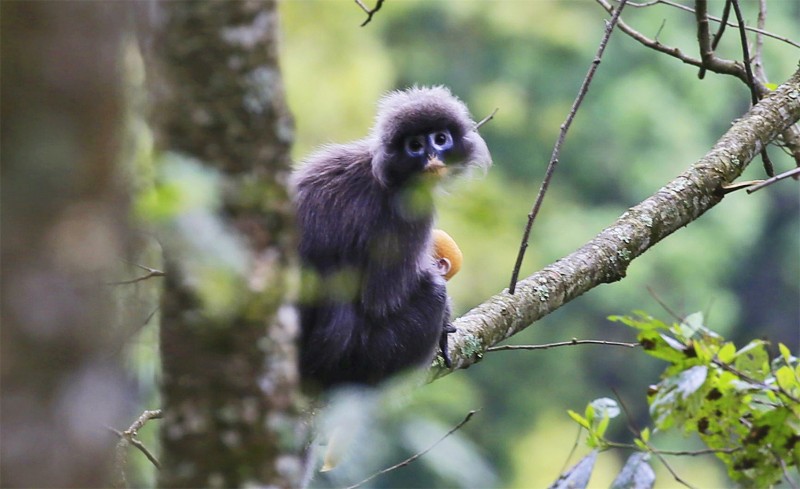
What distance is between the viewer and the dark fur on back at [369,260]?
3506 mm

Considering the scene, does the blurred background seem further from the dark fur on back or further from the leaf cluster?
the leaf cluster

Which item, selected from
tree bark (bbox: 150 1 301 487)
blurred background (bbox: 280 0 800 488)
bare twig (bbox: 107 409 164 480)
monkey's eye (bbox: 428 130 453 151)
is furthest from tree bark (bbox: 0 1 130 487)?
blurred background (bbox: 280 0 800 488)

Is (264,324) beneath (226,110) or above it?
beneath

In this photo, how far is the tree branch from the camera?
12.2ft

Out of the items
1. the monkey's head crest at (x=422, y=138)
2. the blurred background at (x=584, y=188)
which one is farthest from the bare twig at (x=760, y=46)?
the blurred background at (x=584, y=188)

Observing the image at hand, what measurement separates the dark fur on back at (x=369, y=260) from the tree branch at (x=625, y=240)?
169mm

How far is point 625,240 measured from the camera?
3775 mm

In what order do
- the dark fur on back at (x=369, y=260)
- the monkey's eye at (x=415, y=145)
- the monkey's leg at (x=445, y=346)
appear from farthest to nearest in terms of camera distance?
the monkey's eye at (x=415, y=145), the monkey's leg at (x=445, y=346), the dark fur on back at (x=369, y=260)

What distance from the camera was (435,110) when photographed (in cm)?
395

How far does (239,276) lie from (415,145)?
2534 millimetres

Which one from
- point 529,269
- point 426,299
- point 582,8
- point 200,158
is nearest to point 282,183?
point 200,158

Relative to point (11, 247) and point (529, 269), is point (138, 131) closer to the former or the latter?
point (11, 247)

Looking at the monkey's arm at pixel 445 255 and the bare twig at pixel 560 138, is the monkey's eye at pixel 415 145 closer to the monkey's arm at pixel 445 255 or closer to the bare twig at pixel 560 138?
the monkey's arm at pixel 445 255

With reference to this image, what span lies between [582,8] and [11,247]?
62.0 ft
